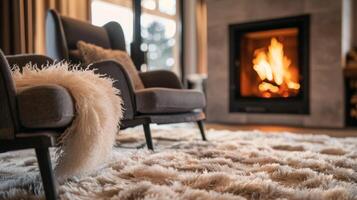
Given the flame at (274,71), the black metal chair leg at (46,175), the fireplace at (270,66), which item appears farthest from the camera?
the flame at (274,71)

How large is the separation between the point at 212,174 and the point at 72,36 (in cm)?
154

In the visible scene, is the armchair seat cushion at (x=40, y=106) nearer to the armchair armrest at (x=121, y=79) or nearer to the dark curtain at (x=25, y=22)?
the armchair armrest at (x=121, y=79)

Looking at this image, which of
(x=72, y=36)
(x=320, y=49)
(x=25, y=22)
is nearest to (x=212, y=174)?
(x=72, y=36)

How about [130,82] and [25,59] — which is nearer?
[25,59]

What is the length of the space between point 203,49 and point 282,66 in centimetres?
154

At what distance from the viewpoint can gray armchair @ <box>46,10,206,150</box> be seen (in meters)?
2.01

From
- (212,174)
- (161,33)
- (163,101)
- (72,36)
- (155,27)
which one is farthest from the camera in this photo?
(161,33)

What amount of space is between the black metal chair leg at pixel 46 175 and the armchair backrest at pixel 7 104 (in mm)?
103

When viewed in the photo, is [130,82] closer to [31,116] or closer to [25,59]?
[25,59]

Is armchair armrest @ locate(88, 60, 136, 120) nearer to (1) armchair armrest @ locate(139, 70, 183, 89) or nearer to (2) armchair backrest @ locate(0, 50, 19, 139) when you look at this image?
(1) armchair armrest @ locate(139, 70, 183, 89)

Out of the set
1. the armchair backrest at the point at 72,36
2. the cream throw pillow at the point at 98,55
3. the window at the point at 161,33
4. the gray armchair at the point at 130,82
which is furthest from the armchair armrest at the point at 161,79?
the window at the point at 161,33

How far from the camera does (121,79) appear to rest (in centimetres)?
199

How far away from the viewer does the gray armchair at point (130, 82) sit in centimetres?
Answer: 201

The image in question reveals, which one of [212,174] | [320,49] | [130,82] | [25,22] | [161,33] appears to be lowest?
[212,174]
